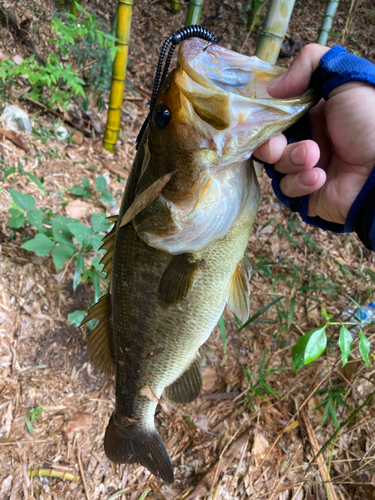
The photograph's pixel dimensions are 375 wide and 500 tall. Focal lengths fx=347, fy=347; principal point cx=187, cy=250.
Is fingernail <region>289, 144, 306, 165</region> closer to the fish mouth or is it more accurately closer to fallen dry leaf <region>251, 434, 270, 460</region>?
the fish mouth

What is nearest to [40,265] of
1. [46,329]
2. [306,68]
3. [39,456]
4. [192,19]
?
[46,329]

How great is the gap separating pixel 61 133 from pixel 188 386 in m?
3.12

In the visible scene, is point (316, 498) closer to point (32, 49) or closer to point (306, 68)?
point (306, 68)

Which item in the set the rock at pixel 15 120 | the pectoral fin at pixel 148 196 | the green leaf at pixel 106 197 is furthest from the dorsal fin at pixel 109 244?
the rock at pixel 15 120

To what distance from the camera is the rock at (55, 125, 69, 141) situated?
12.1 ft

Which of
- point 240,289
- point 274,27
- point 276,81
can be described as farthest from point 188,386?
point 274,27

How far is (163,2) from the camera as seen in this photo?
20.9 ft

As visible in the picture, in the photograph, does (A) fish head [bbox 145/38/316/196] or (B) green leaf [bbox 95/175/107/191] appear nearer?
(A) fish head [bbox 145/38/316/196]

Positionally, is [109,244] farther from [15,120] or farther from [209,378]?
[15,120]

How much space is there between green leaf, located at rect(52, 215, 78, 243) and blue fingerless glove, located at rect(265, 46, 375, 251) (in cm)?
142

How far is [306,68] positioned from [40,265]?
214 centimetres

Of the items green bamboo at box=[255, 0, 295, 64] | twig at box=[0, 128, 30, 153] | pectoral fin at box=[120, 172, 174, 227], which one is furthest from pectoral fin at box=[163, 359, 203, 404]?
twig at box=[0, 128, 30, 153]

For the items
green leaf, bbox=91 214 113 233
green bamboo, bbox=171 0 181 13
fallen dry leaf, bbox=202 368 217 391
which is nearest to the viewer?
green leaf, bbox=91 214 113 233

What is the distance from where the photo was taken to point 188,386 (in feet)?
5.21
